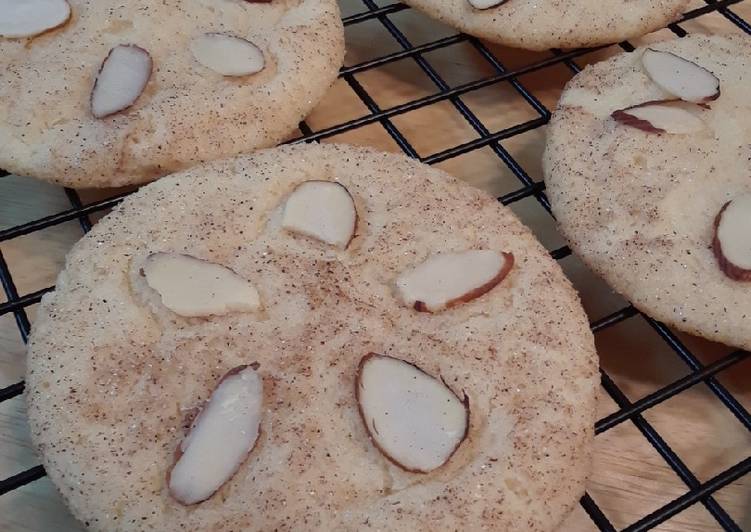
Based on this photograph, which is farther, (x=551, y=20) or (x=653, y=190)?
(x=551, y=20)

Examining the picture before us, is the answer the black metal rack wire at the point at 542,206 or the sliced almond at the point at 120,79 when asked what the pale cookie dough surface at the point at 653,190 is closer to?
the black metal rack wire at the point at 542,206

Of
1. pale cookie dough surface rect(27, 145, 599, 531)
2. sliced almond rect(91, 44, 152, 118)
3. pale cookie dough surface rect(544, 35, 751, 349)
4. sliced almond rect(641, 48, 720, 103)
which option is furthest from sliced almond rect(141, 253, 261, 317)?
sliced almond rect(641, 48, 720, 103)

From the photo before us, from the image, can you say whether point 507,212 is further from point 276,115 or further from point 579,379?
point 276,115

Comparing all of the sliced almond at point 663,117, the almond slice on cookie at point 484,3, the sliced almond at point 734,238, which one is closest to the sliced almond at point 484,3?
the almond slice on cookie at point 484,3

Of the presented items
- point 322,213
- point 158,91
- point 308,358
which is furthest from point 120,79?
point 308,358

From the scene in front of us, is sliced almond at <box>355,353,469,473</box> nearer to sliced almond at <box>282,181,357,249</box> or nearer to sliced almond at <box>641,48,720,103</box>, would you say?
sliced almond at <box>282,181,357,249</box>

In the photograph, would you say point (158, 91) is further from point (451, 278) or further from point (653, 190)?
point (653, 190)
